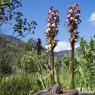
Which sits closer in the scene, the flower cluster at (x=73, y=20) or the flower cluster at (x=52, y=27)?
the flower cluster at (x=73, y=20)

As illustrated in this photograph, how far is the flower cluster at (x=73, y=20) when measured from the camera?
7.98m

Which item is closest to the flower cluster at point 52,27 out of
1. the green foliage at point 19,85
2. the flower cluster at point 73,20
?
the flower cluster at point 73,20

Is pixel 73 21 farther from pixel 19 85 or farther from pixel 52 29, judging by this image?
pixel 19 85

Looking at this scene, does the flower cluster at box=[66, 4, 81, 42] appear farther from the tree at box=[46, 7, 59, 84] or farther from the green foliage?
the green foliage

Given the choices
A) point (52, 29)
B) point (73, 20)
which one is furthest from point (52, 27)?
point (73, 20)

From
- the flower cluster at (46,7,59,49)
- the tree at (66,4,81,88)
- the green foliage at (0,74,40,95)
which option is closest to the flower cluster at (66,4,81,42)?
the tree at (66,4,81,88)

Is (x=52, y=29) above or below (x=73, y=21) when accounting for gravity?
below

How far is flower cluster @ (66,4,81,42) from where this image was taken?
7.98 metres

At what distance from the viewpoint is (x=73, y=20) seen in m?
8.22

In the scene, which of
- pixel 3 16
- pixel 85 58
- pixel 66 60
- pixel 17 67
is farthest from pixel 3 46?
pixel 85 58

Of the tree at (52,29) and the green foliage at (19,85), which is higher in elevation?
the tree at (52,29)

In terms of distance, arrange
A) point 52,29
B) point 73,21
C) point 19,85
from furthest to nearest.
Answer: point 19,85 < point 52,29 < point 73,21

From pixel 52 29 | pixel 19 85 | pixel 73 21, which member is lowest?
pixel 19 85

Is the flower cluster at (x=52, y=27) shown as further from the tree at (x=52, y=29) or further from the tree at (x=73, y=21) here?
the tree at (x=73, y=21)
